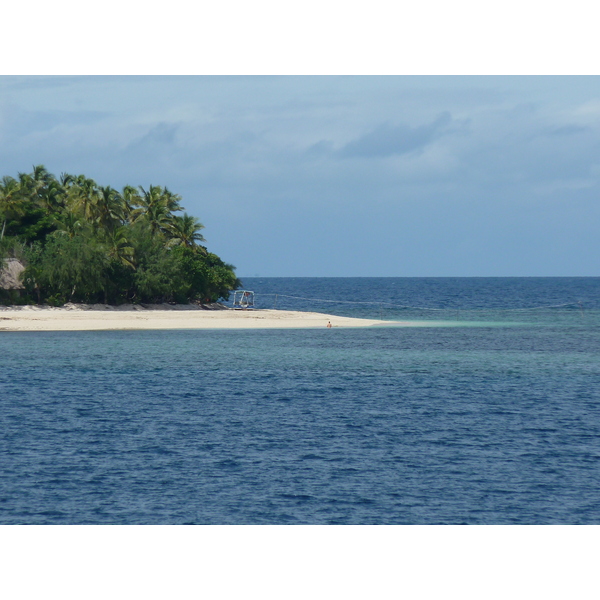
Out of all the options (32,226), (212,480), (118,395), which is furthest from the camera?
(32,226)

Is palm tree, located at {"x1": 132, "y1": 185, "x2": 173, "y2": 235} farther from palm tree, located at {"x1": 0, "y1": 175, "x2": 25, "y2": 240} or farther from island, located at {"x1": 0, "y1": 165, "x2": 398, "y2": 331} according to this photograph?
palm tree, located at {"x1": 0, "y1": 175, "x2": 25, "y2": 240}

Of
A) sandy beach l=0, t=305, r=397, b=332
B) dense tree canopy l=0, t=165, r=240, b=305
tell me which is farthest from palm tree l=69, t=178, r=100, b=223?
sandy beach l=0, t=305, r=397, b=332

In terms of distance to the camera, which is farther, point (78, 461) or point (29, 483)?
point (78, 461)

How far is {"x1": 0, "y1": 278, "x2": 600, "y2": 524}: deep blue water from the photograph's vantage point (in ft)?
69.4

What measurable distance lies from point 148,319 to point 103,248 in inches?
405

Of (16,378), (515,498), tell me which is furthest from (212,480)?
(16,378)

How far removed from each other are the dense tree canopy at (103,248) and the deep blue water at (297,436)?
85.5 ft

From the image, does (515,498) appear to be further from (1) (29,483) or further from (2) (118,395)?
(2) (118,395)

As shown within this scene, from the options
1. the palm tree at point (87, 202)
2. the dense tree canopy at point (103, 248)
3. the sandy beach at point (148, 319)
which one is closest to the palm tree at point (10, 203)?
the dense tree canopy at point (103, 248)

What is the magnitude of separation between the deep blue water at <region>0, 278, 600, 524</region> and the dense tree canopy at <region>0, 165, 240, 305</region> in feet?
85.5

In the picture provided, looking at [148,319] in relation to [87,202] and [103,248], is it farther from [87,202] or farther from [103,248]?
[87,202]

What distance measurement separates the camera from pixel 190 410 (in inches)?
1372

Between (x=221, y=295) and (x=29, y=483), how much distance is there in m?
76.6

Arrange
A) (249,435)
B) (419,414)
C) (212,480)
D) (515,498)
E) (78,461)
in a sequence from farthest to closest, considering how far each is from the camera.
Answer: (419,414) < (249,435) < (78,461) < (212,480) < (515,498)
